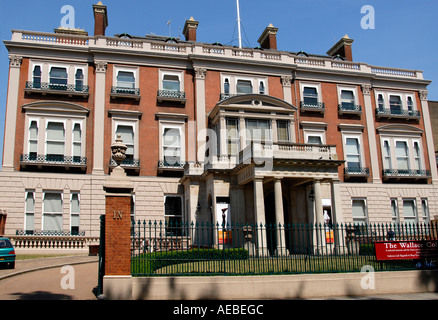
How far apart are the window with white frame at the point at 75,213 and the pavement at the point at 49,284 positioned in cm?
705

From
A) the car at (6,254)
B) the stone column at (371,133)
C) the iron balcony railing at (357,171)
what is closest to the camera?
the car at (6,254)

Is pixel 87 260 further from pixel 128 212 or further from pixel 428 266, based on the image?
pixel 428 266

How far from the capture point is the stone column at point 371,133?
3431 cm

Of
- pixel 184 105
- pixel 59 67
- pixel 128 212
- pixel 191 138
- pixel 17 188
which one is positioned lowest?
pixel 128 212

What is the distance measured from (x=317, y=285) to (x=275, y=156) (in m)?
11.2

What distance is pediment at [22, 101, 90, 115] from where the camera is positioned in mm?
28297

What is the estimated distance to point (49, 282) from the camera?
596 inches

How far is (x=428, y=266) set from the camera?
14.8 meters

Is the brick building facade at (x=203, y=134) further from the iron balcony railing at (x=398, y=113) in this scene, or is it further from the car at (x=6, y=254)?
the car at (x=6, y=254)

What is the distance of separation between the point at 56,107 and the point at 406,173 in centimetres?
2890

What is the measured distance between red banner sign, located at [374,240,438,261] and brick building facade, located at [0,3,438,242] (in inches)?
357

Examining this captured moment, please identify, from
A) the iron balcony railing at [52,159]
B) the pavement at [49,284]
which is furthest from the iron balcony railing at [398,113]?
the iron balcony railing at [52,159]

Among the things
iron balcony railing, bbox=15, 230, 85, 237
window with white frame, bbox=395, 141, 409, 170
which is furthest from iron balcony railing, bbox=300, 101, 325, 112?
iron balcony railing, bbox=15, 230, 85, 237

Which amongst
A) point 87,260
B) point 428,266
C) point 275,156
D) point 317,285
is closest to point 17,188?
point 87,260
